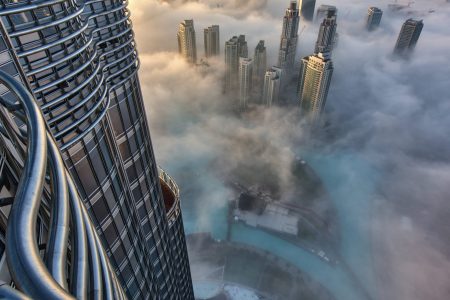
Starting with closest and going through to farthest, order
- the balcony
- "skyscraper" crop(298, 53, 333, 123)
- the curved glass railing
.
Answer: the curved glass railing
the balcony
"skyscraper" crop(298, 53, 333, 123)

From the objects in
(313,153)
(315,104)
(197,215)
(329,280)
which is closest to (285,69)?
(315,104)

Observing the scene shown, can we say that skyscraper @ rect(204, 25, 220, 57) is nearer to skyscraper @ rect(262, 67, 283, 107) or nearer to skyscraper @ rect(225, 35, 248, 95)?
skyscraper @ rect(225, 35, 248, 95)

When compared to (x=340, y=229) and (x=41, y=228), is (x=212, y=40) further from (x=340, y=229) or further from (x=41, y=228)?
(x=41, y=228)

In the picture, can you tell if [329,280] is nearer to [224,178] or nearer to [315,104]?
[224,178]

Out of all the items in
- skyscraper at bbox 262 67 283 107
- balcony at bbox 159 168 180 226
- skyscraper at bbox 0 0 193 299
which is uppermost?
skyscraper at bbox 0 0 193 299

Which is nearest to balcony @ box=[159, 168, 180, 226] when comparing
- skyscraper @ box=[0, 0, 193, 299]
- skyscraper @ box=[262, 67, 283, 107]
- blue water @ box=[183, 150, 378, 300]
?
skyscraper @ box=[0, 0, 193, 299]

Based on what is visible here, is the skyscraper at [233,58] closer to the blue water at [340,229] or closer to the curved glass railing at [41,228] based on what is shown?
the blue water at [340,229]

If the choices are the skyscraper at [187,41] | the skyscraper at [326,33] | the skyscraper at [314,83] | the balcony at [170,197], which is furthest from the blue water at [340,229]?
the skyscraper at [187,41]
